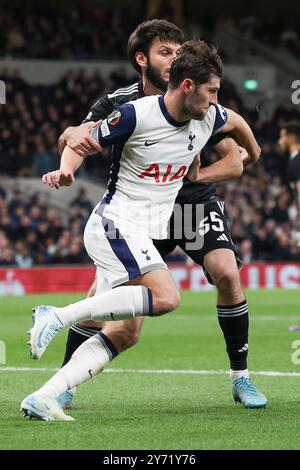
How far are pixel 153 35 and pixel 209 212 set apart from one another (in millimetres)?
1174

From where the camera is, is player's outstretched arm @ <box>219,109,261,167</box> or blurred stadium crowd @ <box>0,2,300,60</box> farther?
→ blurred stadium crowd @ <box>0,2,300,60</box>

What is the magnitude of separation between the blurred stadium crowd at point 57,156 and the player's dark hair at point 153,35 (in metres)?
14.3

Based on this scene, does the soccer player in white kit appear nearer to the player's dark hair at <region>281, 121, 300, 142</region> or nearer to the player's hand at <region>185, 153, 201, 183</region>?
the player's hand at <region>185, 153, 201, 183</region>

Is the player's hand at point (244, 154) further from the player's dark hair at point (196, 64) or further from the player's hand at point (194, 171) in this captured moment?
the player's dark hair at point (196, 64)

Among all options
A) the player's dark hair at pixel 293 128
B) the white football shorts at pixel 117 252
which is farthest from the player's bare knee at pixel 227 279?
the player's dark hair at pixel 293 128

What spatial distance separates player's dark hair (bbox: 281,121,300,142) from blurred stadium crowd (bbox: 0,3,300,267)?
8.71 m

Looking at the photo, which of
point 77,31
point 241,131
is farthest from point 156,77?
point 77,31

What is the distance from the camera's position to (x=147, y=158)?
6250 mm

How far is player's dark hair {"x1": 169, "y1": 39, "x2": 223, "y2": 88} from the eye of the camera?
6.02 metres

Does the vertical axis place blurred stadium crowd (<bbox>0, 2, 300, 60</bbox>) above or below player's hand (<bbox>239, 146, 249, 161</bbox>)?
above

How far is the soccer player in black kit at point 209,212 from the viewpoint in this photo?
6.71m

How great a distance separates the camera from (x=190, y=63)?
19.8 feet

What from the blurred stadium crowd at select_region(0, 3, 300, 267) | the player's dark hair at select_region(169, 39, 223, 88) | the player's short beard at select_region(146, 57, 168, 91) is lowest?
the blurred stadium crowd at select_region(0, 3, 300, 267)

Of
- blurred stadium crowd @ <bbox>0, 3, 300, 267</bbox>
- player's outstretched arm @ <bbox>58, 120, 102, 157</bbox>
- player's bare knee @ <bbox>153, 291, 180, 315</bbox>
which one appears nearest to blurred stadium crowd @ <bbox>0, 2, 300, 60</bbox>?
blurred stadium crowd @ <bbox>0, 3, 300, 267</bbox>
